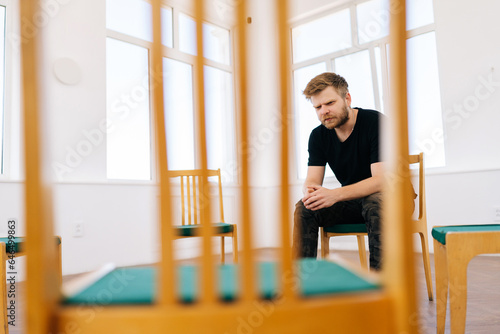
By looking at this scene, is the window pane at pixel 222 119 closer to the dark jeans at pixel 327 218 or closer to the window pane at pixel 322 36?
the window pane at pixel 322 36

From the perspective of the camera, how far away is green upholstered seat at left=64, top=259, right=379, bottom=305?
49 centimetres

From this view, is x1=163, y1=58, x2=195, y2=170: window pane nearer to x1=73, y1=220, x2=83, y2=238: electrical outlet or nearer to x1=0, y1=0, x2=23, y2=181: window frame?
x1=73, y1=220, x2=83, y2=238: electrical outlet

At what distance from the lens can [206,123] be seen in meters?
0.48

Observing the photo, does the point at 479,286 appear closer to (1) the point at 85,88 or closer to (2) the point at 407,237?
(2) the point at 407,237

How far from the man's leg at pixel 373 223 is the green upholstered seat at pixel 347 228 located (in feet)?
0.28

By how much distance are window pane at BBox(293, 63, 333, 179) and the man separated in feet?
8.79

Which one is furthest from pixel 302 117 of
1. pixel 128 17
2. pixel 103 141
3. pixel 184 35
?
pixel 103 141

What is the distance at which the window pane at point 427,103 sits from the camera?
365 centimetres

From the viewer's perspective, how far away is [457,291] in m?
1.10

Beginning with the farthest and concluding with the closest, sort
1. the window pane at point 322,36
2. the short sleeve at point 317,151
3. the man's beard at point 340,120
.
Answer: the window pane at point 322,36, the short sleeve at point 317,151, the man's beard at point 340,120

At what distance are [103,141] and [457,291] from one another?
286cm

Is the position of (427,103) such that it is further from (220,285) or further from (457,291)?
(220,285)

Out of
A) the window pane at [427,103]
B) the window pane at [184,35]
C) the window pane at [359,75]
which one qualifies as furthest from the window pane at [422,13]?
the window pane at [184,35]

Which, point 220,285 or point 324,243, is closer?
point 220,285
